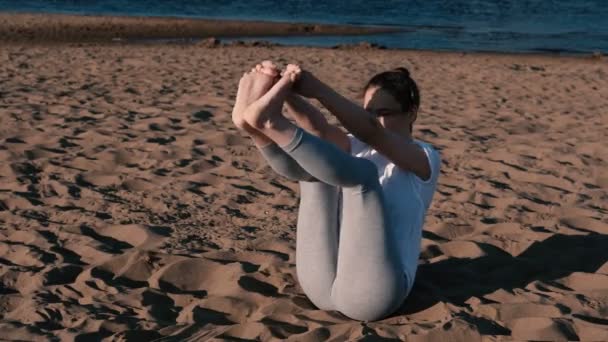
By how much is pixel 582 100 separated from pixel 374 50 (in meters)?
7.12

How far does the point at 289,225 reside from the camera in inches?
177

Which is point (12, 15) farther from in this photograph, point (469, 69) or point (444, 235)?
point (444, 235)

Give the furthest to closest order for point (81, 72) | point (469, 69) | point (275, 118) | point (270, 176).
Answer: point (469, 69) < point (81, 72) < point (270, 176) < point (275, 118)

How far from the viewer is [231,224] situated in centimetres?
445

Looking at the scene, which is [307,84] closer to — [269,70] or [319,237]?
[269,70]

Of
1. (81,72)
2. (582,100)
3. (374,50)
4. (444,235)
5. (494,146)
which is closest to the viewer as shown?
(444,235)

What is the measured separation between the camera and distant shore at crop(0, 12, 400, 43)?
1698 centimetres

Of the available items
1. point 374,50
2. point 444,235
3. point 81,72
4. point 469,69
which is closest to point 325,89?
point 444,235

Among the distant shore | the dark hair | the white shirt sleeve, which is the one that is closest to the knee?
the white shirt sleeve

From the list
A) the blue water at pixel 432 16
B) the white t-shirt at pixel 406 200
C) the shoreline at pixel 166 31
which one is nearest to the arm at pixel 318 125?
the white t-shirt at pixel 406 200

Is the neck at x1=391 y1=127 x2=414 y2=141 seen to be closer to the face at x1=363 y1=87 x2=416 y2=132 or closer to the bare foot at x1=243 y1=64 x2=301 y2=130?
the face at x1=363 y1=87 x2=416 y2=132

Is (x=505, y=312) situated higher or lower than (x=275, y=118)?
lower

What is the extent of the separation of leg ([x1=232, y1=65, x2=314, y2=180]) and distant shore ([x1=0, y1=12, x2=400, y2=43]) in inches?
538

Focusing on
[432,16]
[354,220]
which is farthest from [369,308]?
[432,16]
